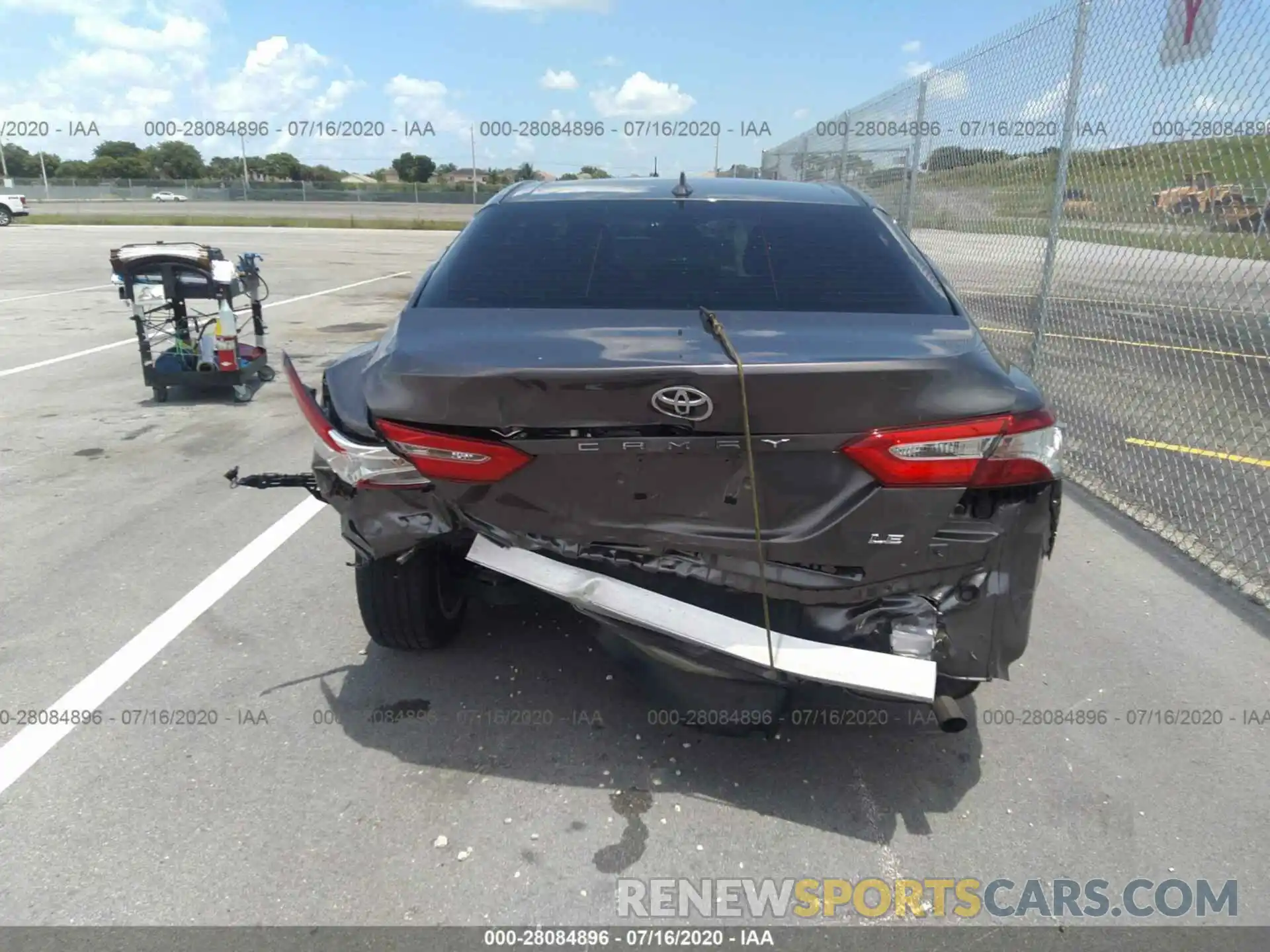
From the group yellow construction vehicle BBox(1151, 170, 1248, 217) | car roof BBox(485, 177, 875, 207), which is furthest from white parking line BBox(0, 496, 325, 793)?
yellow construction vehicle BBox(1151, 170, 1248, 217)

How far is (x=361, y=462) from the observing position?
8.43 ft

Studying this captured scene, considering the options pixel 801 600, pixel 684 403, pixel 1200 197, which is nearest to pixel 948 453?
pixel 801 600

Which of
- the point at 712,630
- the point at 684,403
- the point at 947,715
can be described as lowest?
the point at 947,715

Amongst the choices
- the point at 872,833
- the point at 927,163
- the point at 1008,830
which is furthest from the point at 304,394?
the point at 927,163

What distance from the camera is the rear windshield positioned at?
2934mm

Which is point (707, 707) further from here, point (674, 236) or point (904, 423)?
point (674, 236)

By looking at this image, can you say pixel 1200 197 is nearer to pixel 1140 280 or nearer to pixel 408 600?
pixel 1140 280

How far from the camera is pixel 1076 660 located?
3529 mm

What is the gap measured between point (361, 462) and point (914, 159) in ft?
27.9

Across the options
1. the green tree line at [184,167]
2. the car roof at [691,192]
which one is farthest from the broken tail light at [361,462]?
the green tree line at [184,167]

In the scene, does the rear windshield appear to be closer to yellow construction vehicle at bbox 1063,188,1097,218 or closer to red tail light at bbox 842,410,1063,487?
red tail light at bbox 842,410,1063,487

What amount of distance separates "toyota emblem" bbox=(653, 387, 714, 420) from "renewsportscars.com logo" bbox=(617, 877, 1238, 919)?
4.08 feet

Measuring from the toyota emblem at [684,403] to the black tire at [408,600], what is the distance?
3.42ft

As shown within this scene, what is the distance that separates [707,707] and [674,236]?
1668mm
